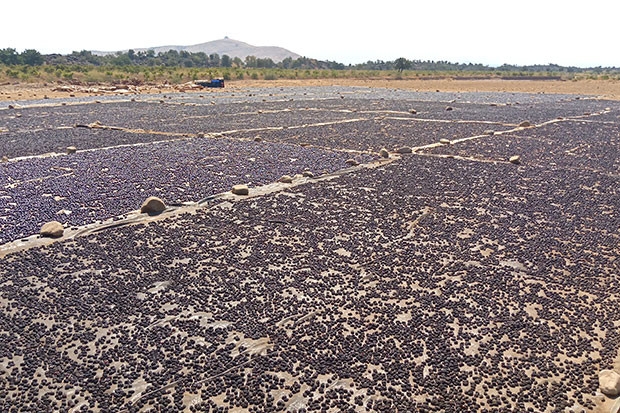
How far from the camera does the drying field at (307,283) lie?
5.99m

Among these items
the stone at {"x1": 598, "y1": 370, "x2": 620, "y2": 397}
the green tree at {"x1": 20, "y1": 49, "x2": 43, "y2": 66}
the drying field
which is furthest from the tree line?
the stone at {"x1": 598, "y1": 370, "x2": 620, "y2": 397}

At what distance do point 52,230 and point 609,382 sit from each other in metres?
9.45

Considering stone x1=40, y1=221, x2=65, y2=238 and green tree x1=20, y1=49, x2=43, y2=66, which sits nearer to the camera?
stone x1=40, y1=221, x2=65, y2=238

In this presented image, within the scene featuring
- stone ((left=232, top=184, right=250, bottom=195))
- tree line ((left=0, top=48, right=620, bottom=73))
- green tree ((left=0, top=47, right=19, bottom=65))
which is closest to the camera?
stone ((left=232, top=184, right=250, bottom=195))

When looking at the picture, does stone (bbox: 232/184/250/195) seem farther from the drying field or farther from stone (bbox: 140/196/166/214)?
stone (bbox: 140/196/166/214)

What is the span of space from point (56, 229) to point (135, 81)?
4749 centimetres

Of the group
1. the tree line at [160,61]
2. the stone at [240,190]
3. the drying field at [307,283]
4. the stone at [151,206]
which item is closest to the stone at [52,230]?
the drying field at [307,283]

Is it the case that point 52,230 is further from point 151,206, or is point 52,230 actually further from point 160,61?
point 160,61

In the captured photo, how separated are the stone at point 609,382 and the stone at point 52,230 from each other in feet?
30.4

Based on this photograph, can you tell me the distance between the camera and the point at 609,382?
595 cm

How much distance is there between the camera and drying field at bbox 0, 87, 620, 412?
5.99 m

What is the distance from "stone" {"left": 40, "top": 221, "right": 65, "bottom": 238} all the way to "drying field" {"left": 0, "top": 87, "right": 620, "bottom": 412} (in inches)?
8.0

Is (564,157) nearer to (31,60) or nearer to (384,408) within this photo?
(384,408)

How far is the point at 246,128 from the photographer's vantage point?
23.8 metres
